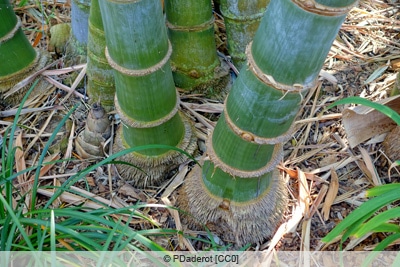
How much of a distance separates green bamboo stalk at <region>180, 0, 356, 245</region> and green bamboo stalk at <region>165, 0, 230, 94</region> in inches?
14.0

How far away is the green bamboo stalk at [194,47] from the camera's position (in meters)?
1.32

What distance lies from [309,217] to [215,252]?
0.96 ft

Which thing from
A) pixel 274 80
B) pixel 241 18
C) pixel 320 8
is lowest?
pixel 241 18

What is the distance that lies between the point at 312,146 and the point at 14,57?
1.02 m

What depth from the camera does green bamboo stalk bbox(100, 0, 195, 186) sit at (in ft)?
3.21

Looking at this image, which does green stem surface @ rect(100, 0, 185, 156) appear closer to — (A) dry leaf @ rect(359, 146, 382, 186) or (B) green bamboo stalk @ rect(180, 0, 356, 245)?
(B) green bamboo stalk @ rect(180, 0, 356, 245)

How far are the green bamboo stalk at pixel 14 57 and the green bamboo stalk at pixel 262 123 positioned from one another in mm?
716

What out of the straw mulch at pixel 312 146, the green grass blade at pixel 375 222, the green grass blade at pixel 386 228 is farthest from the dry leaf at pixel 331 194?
the green grass blade at pixel 375 222

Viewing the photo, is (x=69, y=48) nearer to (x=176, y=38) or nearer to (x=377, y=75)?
(x=176, y=38)

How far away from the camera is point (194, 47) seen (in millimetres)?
1422

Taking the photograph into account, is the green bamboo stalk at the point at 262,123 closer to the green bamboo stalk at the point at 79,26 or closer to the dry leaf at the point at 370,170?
the dry leaf at the point at 370,170

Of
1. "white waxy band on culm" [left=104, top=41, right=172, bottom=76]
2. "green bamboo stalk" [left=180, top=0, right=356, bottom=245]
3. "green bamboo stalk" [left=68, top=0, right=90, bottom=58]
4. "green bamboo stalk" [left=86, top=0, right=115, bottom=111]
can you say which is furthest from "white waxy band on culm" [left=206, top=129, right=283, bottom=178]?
"green bamboo stalk" [left=68, top=0, right=90, bottom=58]

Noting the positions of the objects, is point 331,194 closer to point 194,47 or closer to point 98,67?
point 194,47

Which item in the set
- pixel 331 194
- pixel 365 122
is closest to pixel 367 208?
pixel 331 194
